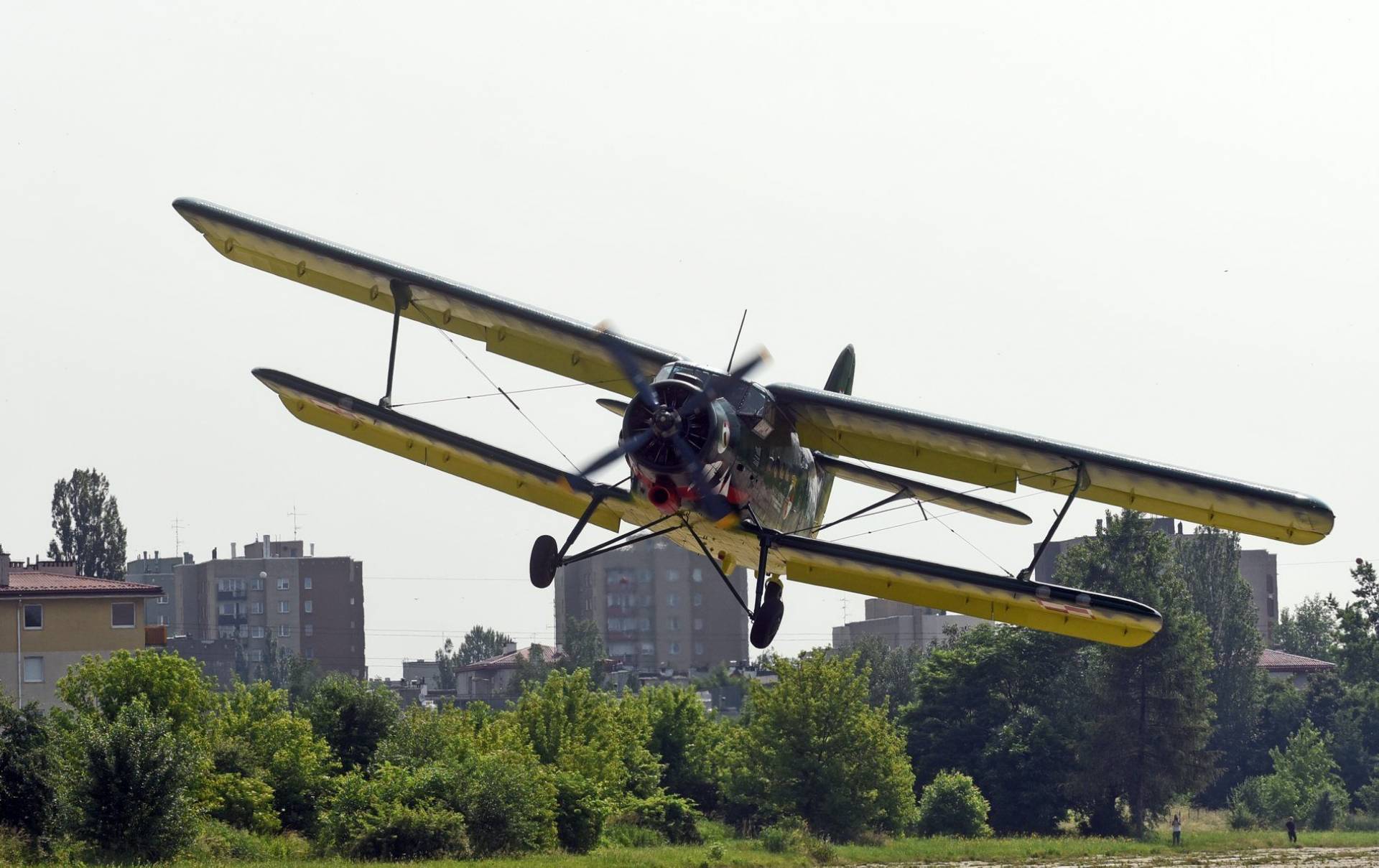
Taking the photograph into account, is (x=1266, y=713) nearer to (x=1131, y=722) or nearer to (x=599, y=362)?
(x=1131, y=722)

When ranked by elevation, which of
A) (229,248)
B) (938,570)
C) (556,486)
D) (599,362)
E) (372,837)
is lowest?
(372,837)

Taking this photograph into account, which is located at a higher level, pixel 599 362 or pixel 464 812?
pixel 599 362

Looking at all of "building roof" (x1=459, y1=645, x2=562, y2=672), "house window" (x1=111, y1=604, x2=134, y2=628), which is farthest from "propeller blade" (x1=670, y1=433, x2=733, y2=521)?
"building roof" (x1=459, y1=645, x2=562, y2=672)

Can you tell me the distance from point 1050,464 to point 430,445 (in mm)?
9912

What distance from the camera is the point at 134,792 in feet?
135

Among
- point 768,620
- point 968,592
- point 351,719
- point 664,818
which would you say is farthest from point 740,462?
point 664,818

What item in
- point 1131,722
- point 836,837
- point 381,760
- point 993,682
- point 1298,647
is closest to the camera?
point 381,760

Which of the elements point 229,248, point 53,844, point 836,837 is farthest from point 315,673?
point 229,248

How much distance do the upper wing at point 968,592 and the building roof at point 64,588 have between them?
5679 centimetres

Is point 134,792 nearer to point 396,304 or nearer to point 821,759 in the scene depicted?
point 396,304

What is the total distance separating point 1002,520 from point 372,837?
24.4 m

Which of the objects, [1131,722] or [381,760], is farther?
[1131,722]

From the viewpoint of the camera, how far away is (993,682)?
91500mm

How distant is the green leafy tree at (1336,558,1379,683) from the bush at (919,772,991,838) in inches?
1686
